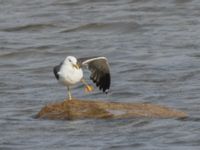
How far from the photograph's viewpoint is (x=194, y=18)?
23.0m

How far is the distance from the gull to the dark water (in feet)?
1.99

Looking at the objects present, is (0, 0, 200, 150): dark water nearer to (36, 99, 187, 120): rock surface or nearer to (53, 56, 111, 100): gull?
(36, 99, 187, 120): rock surface

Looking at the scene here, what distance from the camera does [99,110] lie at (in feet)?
45.1

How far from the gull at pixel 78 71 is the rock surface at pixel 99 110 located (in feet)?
1.07

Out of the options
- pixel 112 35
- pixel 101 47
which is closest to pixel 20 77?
pixel 101 47

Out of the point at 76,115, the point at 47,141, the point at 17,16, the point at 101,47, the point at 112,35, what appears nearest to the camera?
the point at 47,141

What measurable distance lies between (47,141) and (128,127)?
47.6 inches

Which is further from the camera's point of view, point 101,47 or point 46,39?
point 46,39

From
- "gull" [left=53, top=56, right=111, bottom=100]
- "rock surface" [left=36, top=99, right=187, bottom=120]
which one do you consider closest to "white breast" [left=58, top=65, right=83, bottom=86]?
"gull" [left=53, top=56, right=111, bottom=100]

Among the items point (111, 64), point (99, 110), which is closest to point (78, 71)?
point (99, 110)

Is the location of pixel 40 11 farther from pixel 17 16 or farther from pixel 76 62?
pixel 76 62

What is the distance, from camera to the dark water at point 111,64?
43.2 feet

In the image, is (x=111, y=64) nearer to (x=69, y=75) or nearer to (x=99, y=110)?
(x=69, y=75)

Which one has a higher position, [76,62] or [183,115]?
[76,62]
